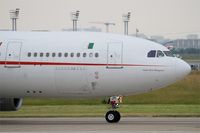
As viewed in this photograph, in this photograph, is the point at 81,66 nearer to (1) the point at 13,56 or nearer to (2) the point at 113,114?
(2) the point at 113,114

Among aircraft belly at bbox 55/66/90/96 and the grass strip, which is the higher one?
aircraft belly at bbox 55/66/90/96

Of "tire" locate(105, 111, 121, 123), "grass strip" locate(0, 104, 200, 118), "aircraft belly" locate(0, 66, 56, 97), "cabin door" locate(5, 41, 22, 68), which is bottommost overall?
"grass strip" locate(0, 104, 200, 118)

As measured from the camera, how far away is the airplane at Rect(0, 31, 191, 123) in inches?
1278

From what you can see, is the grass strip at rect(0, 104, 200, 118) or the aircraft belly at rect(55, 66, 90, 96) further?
the grass strip at rect(0, 104, 200, 118)

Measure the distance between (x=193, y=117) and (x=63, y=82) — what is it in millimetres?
6922

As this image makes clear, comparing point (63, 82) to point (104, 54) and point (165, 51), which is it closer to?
point (104, 54)

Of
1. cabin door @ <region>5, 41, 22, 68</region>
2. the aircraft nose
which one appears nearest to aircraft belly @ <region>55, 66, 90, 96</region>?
cabin door @ <region>5, 41, 22, 68</region>

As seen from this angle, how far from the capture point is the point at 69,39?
33.6m

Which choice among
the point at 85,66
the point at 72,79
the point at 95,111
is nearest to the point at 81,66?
the point at 85,66

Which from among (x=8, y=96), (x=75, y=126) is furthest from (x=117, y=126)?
(x=8, y=96)

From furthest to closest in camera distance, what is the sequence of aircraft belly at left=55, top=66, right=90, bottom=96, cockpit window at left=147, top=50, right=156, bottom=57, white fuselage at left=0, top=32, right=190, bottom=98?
aircraft belly at left=55, top=66, right=90, bottom=96, cockpit window at left=147, top=50, right=156, bottom=57, white fuselage at left=0, top=32, right=190, bottom=98

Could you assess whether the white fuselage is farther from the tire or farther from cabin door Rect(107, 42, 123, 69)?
the tire

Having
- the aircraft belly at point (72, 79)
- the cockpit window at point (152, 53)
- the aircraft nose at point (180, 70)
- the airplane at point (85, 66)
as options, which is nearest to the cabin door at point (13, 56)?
the airplane at point (85, 66)

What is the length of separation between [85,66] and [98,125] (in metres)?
2.81
